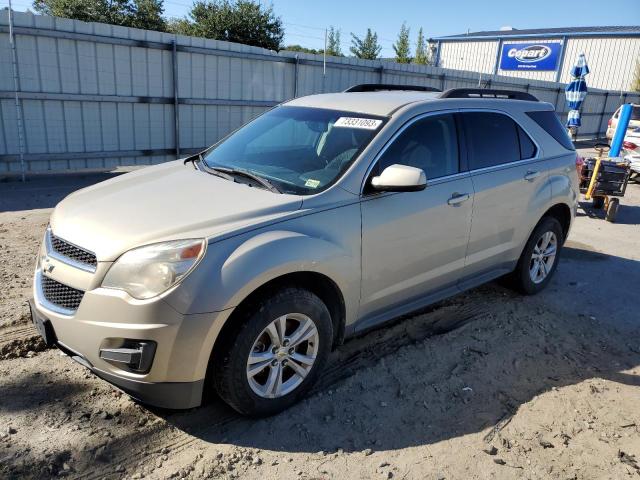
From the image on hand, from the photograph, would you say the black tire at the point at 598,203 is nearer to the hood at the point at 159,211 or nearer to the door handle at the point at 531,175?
the door handle at the point at 531,175

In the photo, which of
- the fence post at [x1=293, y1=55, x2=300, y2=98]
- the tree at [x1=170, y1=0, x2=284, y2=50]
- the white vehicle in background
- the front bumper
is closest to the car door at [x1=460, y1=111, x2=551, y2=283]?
the front bumper

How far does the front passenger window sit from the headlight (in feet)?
4.72

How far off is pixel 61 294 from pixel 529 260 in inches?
155

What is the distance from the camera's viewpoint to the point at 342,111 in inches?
152

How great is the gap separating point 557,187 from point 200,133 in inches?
306

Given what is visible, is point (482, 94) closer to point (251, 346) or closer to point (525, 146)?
point (525, 146)

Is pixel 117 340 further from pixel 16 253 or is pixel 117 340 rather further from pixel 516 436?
pixel 16 253

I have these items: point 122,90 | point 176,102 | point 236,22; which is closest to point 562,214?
point 176,102

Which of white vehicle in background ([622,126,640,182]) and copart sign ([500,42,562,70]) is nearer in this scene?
white vehicle in background ([622,126,640,182])

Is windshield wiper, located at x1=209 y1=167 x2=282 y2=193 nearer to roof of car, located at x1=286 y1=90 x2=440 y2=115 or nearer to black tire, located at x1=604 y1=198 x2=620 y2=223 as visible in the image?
roof of car, located at x1=286 y1=90 x2=440 y2=115

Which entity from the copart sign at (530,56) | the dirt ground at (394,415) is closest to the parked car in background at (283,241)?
the dirt ground at (394,415)

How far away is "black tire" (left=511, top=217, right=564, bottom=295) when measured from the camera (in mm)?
4852

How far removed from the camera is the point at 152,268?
2570 mm

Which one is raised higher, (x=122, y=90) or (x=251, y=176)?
(x=122, y=90)
